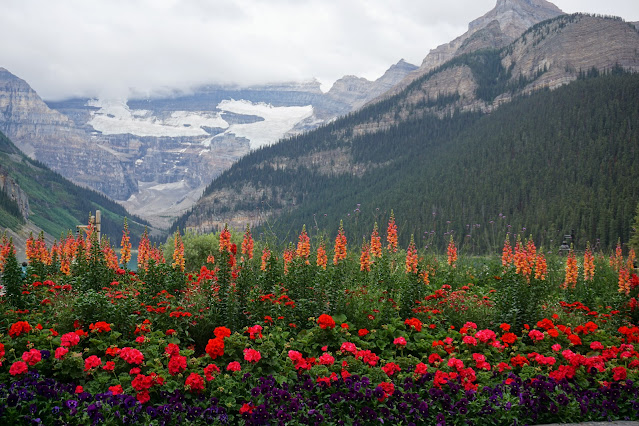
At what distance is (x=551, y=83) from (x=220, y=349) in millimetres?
219072

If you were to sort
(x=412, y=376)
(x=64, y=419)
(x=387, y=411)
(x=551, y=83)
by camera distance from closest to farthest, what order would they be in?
(x=64, y=419)
(x=387, y=411)
(x=412, y=376)
(x=551, y=83)

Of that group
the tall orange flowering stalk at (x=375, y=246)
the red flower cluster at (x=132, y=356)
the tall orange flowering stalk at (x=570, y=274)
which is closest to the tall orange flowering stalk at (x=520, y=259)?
the tall orange flowering stalk at (x=570, y=274)

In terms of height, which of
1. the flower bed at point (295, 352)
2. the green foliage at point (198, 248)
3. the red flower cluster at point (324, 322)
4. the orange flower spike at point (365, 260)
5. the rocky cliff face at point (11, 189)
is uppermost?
the orange flower spike at point (365, 260)

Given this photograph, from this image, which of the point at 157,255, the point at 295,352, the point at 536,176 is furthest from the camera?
the point at 536,176

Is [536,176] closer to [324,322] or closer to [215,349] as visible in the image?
[324,322]

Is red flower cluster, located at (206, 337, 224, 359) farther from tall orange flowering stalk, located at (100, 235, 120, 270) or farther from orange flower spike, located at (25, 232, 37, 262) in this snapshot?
orange flower spike, located at (25, 232, 37, 262)

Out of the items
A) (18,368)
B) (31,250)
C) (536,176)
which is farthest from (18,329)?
(536,176)

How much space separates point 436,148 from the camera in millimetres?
175500

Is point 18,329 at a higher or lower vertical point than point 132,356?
higher

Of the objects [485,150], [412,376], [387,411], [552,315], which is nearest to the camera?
[387,411]

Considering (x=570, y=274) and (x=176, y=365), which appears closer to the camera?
(x=176, y=365)

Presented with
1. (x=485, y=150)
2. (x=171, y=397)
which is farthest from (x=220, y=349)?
(x=485, y=150)

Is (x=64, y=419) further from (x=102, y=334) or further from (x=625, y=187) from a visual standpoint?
(x=625, y=187)

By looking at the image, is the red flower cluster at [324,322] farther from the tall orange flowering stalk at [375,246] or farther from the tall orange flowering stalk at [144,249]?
the tall orange flowering stalk at [144,249]
